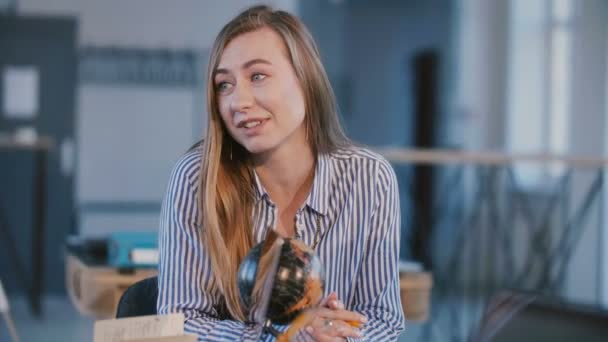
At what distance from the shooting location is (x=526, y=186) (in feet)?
25.2

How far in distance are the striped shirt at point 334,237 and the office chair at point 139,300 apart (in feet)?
0.47

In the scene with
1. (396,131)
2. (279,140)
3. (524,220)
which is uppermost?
(279,140)

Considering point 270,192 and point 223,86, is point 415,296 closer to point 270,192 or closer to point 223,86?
point 270,192

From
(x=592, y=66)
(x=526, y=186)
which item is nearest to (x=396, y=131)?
(x=526, y=186)

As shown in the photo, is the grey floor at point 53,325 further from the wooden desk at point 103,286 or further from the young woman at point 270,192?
the young woman at point 270,192

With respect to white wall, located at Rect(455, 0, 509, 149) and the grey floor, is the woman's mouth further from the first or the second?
white wall, located at Rect(455, 0, 509, 149)

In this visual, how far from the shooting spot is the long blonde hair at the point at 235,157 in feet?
5.17

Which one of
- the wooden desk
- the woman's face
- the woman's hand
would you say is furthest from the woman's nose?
the wooden desk

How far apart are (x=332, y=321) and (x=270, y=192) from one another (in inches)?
15.2

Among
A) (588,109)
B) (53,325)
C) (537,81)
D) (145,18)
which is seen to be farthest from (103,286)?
(537,81)

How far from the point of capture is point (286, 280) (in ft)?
3.93

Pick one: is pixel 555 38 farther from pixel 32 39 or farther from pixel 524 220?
pixel 32 39

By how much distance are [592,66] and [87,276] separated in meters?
4.99

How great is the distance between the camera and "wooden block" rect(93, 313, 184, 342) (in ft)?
4.21
